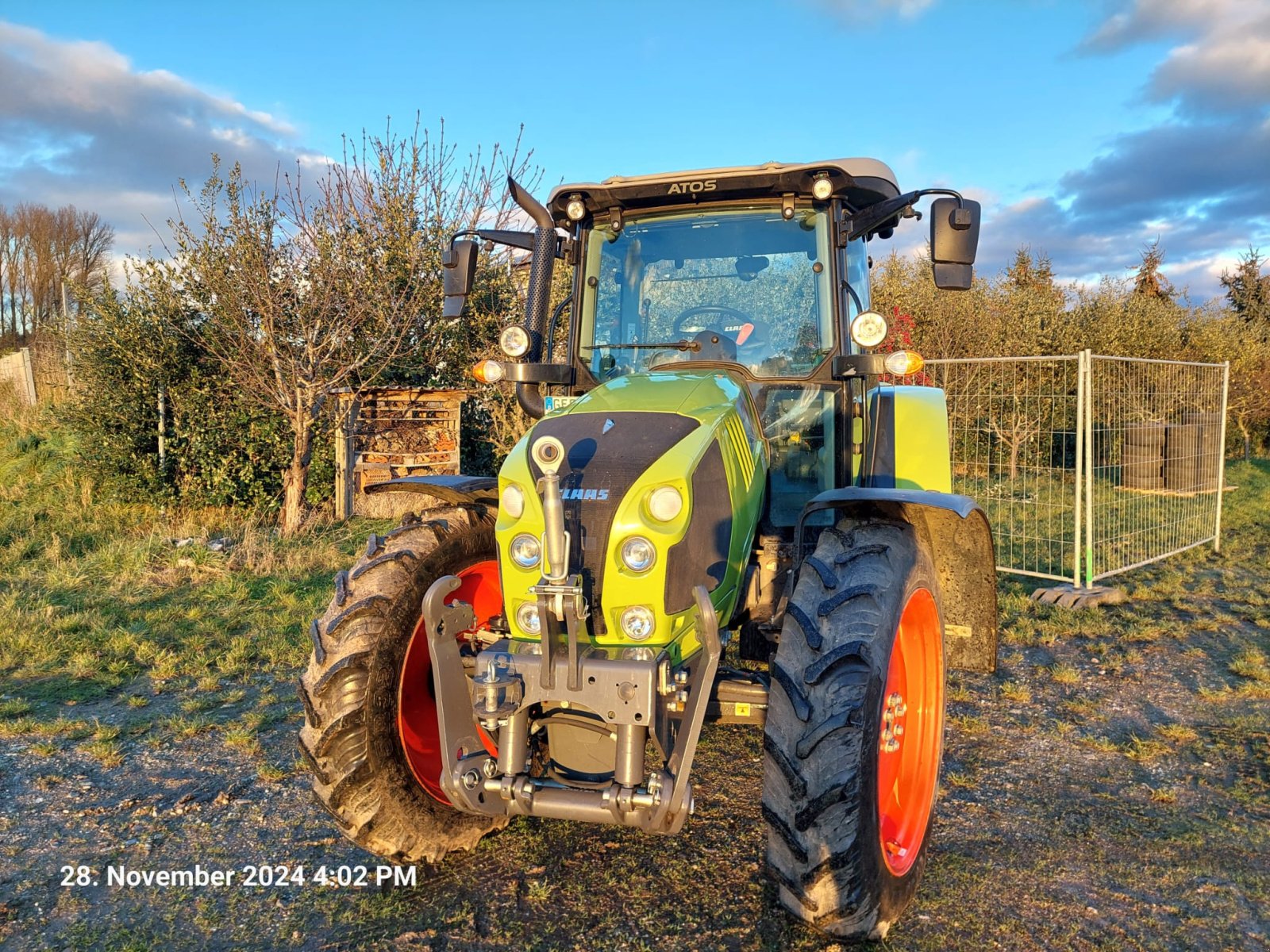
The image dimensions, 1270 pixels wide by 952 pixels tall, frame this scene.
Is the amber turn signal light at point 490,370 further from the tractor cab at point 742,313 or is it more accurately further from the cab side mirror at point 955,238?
the cab side mirror at point 955,238

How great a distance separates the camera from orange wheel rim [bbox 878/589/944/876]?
9.73 feet

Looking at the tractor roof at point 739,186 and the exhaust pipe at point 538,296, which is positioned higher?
the tractor roof at point 739,186

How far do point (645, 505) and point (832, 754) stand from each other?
0.89m

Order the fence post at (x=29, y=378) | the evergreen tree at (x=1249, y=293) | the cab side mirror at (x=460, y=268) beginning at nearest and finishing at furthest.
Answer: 1. the cab side mirror at (x=460, y=268)
2. the fence post at (x=29, y=378)
3. the evergreen tree at (x=1249, y=293)

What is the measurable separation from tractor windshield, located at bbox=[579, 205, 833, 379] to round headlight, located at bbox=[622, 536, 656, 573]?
1.34 meters

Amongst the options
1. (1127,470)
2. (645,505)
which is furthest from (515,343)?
(1127,470)

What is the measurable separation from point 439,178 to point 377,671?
28.2ft

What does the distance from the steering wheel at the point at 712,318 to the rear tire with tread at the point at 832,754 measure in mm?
1501

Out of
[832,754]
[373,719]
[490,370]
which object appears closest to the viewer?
[832,754]

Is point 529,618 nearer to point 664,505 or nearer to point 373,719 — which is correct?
point 664,505

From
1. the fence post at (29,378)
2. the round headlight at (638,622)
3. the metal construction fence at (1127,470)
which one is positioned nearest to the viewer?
the round headlight at (638,622)

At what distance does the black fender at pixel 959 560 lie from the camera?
121 inches

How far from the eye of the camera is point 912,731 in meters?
3.31

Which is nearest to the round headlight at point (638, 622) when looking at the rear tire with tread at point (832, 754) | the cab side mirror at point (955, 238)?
the rear tire with tread at point (832, 754)
